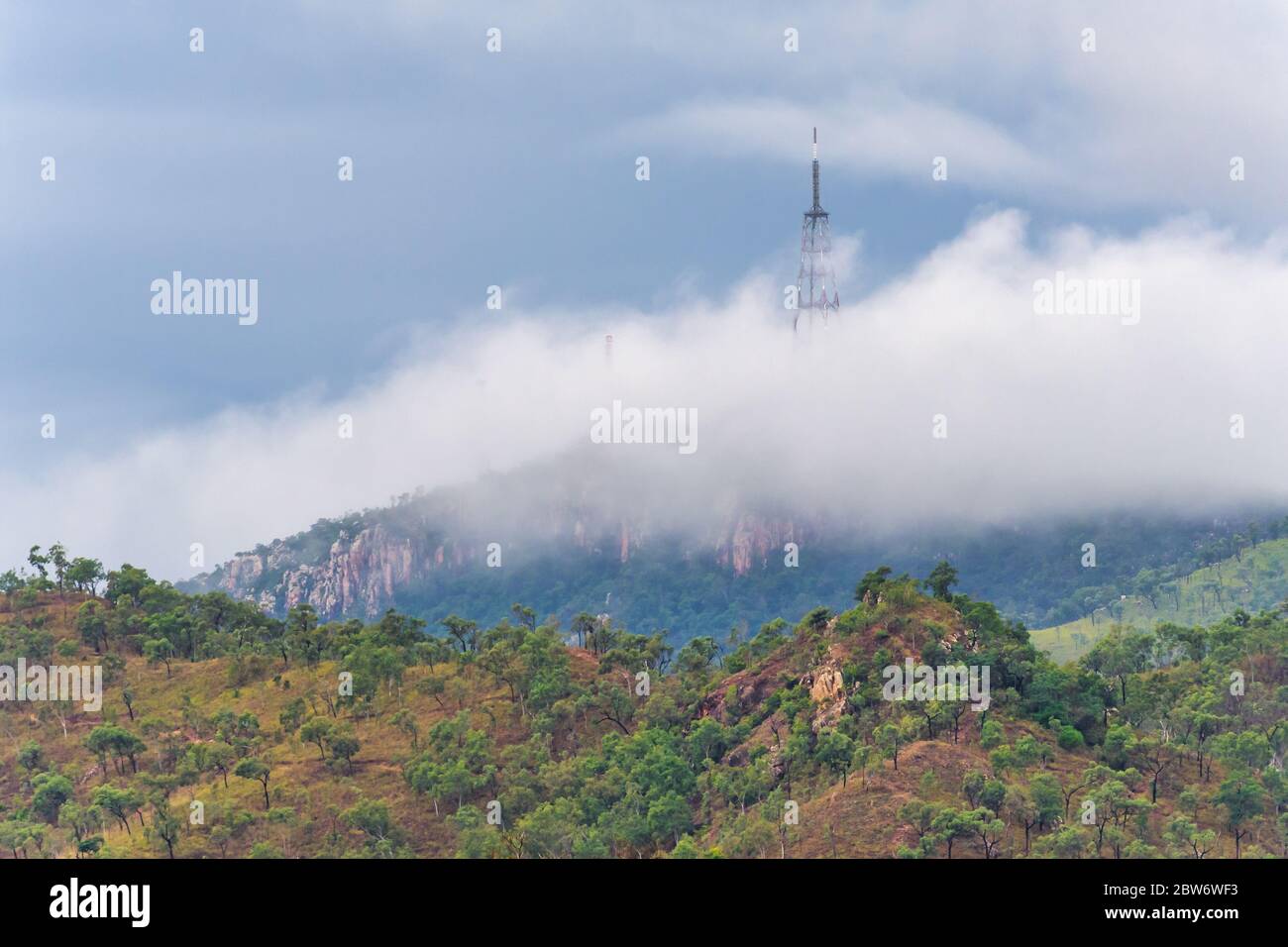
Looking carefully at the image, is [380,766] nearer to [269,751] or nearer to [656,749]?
[269,751]

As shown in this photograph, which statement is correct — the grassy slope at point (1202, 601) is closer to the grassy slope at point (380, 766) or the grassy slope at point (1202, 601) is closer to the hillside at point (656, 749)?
the hillside at point (656, 749)

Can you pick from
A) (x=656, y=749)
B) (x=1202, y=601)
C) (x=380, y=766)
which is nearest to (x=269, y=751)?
(x=380, y=766)

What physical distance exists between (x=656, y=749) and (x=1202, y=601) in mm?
72090

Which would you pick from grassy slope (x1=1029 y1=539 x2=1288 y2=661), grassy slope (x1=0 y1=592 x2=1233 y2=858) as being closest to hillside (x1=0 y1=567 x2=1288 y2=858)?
grassy slope (x1=0 y1=592 x2=1233 y2=858)

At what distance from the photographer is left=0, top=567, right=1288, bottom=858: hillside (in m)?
79.1

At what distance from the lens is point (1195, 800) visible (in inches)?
3157

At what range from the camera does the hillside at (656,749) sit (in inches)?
3113

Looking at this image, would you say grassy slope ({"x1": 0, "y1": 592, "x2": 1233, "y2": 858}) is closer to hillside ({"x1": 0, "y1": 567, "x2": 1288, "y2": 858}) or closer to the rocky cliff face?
hillside ({"x1": 0, "y1": 567, "x2": 1288, "y2": 858})

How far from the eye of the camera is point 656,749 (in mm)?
90562

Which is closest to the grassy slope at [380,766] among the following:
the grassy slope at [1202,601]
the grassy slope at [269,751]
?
the grassy slope at [269,751]
